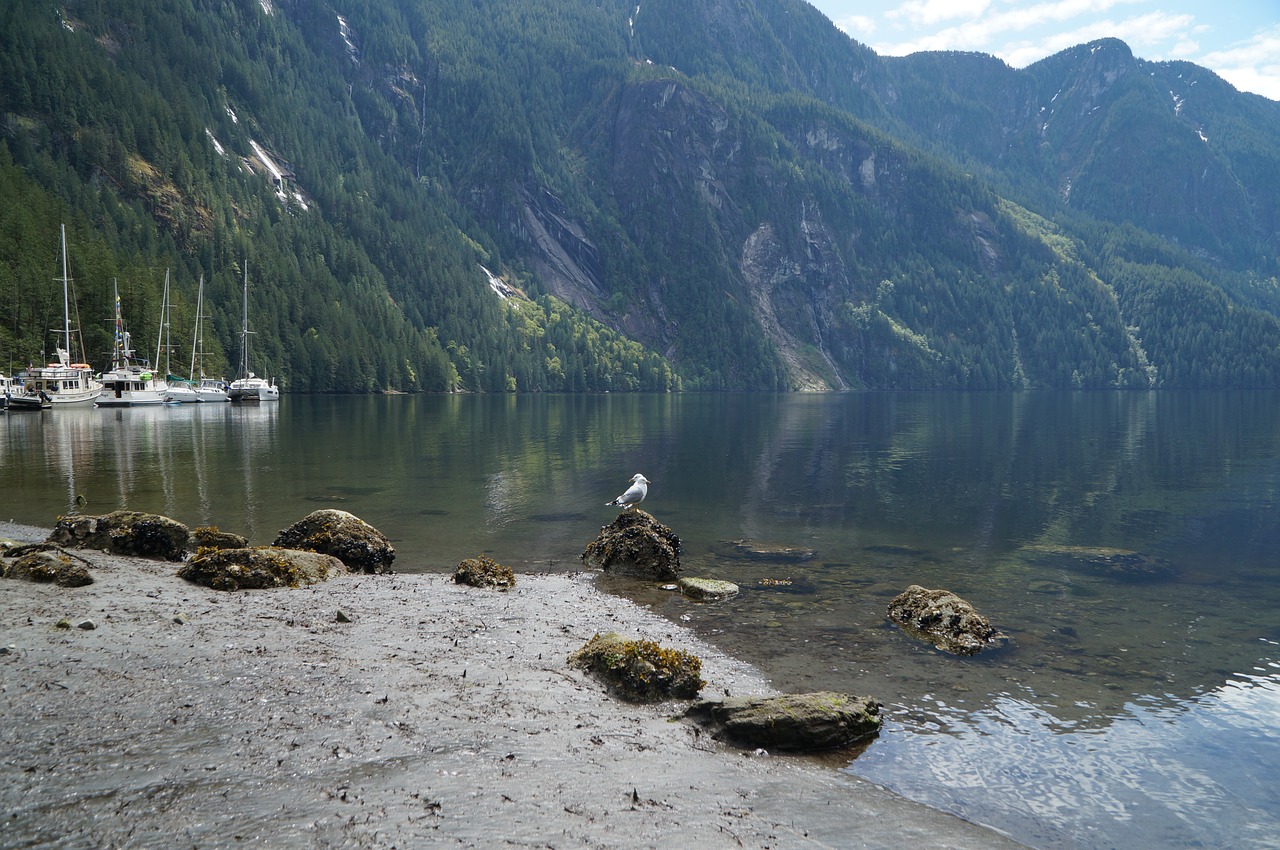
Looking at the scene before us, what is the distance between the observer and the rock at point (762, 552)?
2920 centimetres

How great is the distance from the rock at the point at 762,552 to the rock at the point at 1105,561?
8.36 meters

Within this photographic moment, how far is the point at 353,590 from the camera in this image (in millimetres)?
21391

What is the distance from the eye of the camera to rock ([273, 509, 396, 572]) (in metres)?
25.2

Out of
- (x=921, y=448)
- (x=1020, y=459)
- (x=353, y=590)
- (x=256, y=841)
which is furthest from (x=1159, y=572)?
(x=921, y=448)

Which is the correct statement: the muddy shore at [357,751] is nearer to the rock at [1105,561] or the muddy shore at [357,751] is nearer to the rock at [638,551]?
the rock at [638,551]

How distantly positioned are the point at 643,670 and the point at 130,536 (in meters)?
18.2

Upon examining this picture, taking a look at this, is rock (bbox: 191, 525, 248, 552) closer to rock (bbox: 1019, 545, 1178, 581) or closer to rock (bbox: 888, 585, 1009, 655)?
rock (bbox: 888, 585, 1009, 655)

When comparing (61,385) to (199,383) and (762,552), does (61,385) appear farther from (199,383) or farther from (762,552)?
(762,552)

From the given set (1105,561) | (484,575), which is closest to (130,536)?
(484,575)

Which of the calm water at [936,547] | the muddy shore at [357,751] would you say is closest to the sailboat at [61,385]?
the calm water at [936,547]

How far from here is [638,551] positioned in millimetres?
26016

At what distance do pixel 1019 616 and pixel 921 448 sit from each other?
183 ft

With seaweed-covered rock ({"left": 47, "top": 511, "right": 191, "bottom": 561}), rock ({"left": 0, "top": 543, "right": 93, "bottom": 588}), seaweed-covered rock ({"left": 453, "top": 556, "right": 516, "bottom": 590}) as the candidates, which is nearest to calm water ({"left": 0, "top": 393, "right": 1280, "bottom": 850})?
seaweed-covered rock ({"left": 453, "top": 556, "right": 516, "bottom": 590})

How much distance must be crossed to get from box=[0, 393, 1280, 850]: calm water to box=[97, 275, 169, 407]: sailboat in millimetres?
36448
